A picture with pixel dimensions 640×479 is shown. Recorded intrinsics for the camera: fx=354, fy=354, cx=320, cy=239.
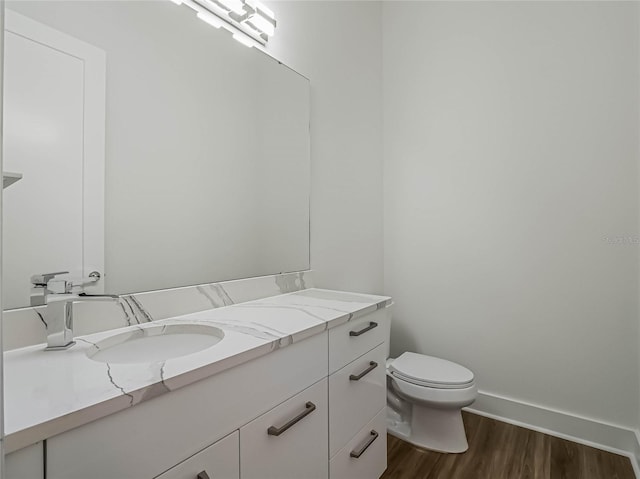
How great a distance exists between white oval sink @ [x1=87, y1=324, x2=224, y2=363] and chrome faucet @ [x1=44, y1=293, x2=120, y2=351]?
74 mm

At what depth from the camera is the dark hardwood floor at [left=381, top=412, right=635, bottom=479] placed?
65.7 inches

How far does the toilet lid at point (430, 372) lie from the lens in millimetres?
1773

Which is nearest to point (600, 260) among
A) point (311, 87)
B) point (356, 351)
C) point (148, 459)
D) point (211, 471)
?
point (356, 351)

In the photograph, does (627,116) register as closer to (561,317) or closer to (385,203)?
(561,317)

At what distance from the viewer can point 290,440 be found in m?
1.05

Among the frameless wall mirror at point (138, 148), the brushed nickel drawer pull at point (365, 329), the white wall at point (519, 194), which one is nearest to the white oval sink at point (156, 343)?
the frameless wall mirror at point (138, 148)

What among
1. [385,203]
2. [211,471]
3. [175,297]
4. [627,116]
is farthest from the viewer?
[385,203]

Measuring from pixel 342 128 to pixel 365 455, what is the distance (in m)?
1.73

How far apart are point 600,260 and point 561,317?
367 mm

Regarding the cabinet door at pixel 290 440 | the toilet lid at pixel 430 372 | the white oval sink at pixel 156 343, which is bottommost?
the toilet lid at pixel 430 372

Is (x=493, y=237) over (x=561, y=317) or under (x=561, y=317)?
over

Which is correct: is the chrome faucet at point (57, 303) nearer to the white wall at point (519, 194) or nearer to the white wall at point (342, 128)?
the white wall at point (342, 128)

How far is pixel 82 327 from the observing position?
105cm

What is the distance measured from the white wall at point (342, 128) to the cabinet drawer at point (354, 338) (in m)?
0.54
